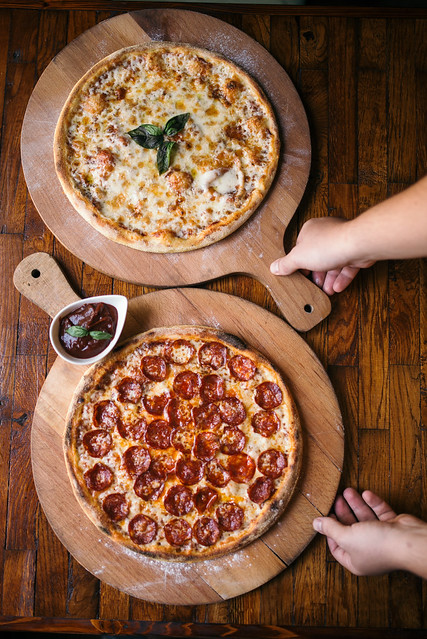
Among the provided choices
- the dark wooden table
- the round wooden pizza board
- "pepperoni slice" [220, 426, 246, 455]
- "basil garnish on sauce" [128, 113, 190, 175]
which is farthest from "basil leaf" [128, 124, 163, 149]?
"pepperoni slice" [220, 426, 246, 455]

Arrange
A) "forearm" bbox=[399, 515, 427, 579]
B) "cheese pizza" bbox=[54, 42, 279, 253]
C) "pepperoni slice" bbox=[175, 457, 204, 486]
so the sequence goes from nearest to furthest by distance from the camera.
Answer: "forearm" bbox=[399, 515, 427, 579] < "pepperoni slice" bbox=[175, 457, 204, 486] < "cheese pizza" bbox=[54, 42, 279, 253]

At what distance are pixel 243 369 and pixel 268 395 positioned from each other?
19 cm

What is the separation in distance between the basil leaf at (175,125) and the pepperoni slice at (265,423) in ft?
5.22

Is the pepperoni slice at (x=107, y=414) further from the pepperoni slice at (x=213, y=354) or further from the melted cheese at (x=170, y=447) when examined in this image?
the pepperoni slice at (x=213, y=354)

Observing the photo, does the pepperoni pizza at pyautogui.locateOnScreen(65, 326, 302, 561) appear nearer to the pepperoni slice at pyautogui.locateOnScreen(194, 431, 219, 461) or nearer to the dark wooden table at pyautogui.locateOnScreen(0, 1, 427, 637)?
the pepperoni slice at pyautogui.locateOnScreen(194, 431, 219, 461)

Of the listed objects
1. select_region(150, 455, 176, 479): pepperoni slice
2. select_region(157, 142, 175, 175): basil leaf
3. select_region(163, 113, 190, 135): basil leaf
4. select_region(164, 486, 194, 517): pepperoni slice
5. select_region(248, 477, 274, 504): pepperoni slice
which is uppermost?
select_region(163, 113, 190, 135): basil leaf

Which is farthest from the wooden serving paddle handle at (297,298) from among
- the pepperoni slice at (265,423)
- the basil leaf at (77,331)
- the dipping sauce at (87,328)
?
the basil leaf at (77,331)

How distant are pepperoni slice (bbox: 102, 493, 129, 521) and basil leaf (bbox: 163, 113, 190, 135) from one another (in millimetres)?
1949

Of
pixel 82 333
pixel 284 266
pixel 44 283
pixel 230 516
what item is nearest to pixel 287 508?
pixel 230 516

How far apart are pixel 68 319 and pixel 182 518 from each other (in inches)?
46.4

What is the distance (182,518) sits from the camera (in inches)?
117

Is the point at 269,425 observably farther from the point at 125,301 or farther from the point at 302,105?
the point at 302,105

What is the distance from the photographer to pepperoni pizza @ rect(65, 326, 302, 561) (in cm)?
295

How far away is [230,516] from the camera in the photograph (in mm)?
2973
